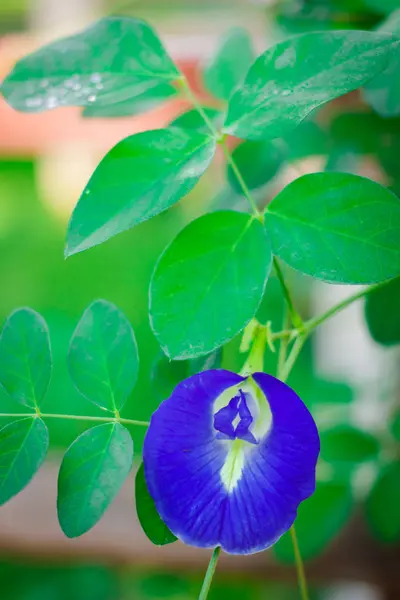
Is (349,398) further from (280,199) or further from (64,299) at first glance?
(64,299)

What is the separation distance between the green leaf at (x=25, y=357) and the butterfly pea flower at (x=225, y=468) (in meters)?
0.11

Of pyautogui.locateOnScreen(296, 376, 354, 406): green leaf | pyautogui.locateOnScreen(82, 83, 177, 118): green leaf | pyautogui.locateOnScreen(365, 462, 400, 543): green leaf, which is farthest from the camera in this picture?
pyautogui.locateOnScreen(296, 376, 354, 406): green leaf

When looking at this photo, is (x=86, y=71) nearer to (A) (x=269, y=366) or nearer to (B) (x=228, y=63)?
(B) (x=228, y=63)

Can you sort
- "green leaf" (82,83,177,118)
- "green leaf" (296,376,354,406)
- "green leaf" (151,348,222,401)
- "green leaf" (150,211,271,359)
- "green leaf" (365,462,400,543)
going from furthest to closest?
1. "green leaf" (296,376,354,406)
2. "green leaf" (365,462,400,543)
3. "green leaf" (82,83,177,118)
4. "green leaf" (151,348,222,401)
5. "green leaf" (150,211,271,359)

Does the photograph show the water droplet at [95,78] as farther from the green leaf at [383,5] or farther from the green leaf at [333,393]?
the green leaf at [333,393]

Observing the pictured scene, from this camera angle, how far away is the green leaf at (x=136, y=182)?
1.23 feet

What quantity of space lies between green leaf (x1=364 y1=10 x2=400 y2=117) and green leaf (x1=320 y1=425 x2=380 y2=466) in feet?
1.34

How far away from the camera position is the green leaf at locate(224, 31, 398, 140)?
39 cm

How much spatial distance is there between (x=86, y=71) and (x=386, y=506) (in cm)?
58

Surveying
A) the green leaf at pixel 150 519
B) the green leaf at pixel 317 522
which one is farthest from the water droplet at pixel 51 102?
the green leaf at pixel 317 522

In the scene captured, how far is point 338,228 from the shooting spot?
39 cm

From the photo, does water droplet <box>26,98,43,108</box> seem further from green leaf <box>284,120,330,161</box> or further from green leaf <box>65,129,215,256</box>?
green leaf <box>284,120,330,161</box>

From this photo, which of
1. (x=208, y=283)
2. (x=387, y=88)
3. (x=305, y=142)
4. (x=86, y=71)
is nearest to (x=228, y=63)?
(x=305, y=142)

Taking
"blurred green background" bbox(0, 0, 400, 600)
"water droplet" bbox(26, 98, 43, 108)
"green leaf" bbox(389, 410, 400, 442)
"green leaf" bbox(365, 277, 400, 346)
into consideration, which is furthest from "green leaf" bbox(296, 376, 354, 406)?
"water droplet" bbox(26, 98, 43, 108)
